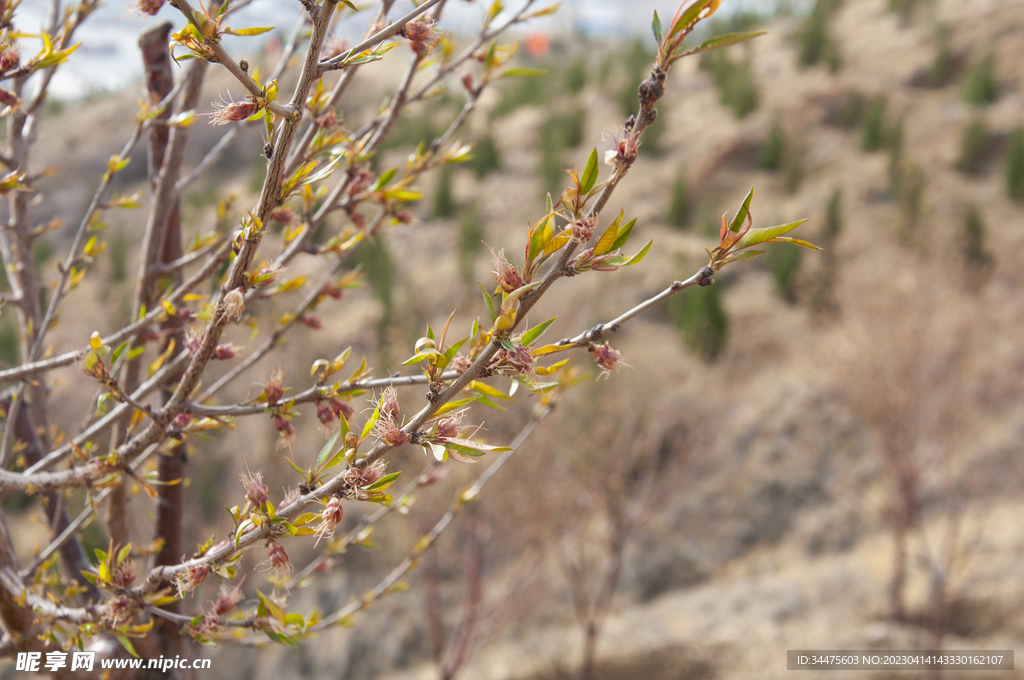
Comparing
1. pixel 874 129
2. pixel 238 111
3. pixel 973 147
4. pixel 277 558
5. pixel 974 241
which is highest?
pixel 874 129

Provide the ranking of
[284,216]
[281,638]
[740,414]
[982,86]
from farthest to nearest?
[982,86] < [740,414] < [284,216] < [281,638]

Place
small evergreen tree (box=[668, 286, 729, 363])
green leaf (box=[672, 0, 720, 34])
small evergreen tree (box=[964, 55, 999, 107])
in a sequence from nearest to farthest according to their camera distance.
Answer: green leaf (box=[672, 0, 720, 34]), small evergreen tree (box=[668, 286, 729, 363]), small evergreen tree (box=[964, 55, 999, 107])

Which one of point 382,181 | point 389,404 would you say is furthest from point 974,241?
Answer: point 389,404

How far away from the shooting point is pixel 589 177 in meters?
0.80

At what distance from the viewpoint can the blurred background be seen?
7148 millimetres

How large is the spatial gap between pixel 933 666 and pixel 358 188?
7.95 m

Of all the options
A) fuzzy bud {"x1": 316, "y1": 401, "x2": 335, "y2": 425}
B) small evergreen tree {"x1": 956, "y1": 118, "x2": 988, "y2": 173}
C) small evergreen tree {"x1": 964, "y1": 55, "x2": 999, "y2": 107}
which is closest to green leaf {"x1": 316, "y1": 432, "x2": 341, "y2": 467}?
fuzzy bud {"x1": 316, "y1": 401, "x2": 335, "y2": 425}

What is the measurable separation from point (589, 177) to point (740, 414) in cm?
1034

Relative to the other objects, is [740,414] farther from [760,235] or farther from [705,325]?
[760,235]

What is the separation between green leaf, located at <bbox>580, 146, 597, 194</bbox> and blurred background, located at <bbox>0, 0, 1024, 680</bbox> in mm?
3048

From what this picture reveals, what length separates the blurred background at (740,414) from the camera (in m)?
7.15

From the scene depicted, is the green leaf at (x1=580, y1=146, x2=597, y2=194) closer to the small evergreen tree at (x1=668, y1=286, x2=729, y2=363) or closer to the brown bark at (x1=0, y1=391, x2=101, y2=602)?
the brown bark at (x1=0, y1=391, x2=101, y2=602)

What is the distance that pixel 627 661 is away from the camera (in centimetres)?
807

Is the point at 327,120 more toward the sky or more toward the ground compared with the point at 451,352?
more toward the sky
